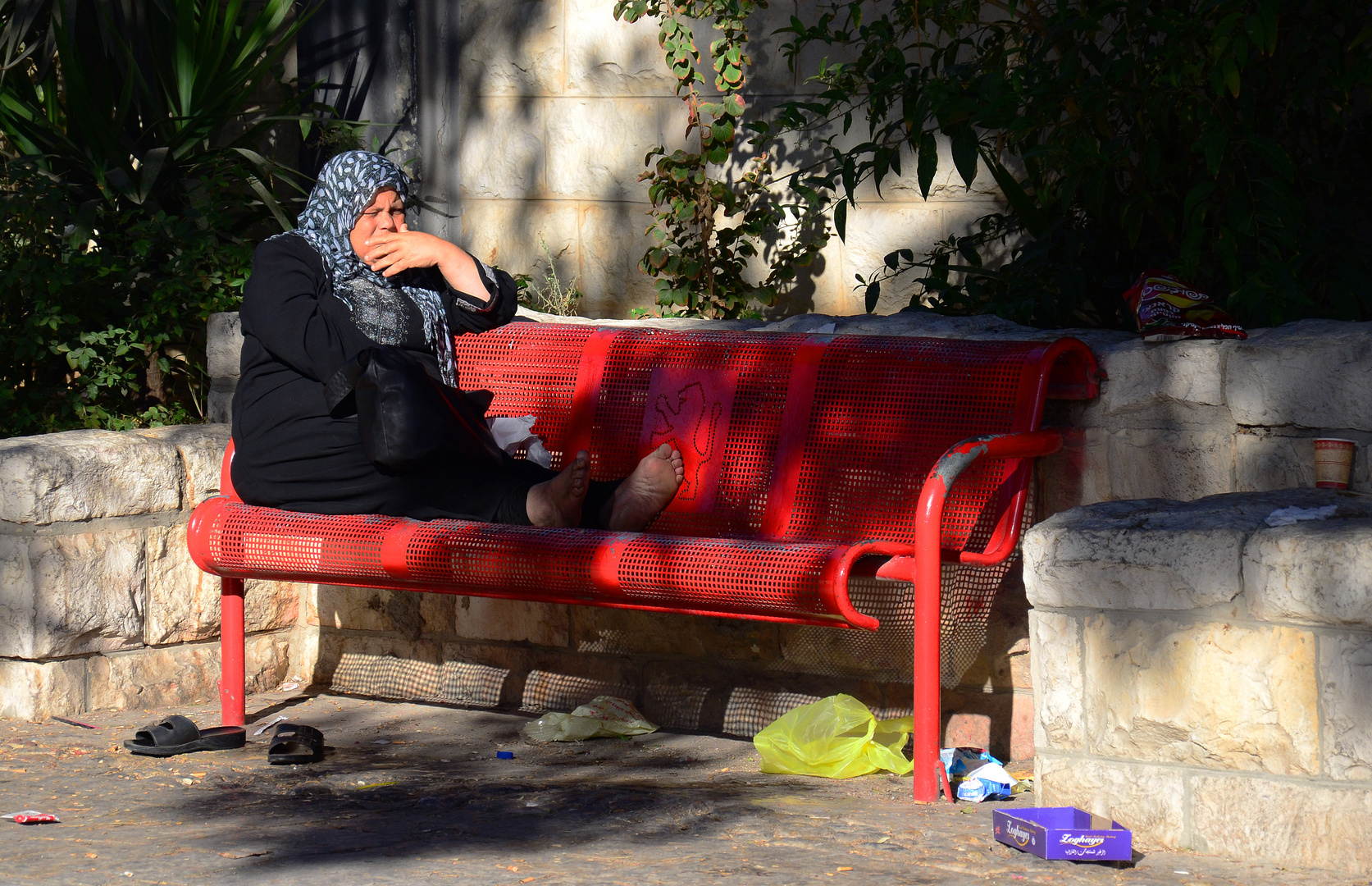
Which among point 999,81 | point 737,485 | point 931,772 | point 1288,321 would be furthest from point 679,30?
point 931,772

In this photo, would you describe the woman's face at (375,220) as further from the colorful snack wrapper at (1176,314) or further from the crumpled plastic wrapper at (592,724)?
the colorful snack wrapper at (1176,314)

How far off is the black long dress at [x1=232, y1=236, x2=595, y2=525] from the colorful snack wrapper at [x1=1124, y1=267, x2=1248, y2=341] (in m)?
1.31

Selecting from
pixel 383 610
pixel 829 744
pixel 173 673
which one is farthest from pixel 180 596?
pixel 829 744

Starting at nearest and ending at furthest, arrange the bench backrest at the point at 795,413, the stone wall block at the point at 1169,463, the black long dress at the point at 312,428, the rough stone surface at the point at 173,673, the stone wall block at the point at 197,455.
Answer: the stone wall block at the point at 1169,463
the bench backrest at the point at 795,413
the black long dress at the point at 312,428
the rough stone surface at the point at 173,673
the stone wall block at the point at 197,455

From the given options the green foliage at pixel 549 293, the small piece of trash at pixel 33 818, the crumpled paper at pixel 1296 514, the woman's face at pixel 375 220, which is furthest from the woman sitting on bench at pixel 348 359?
the green foliage at pixel 549 293

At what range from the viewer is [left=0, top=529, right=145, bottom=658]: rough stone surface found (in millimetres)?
3836

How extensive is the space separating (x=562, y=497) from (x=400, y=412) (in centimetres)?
42

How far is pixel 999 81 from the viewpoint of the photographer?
376 cm

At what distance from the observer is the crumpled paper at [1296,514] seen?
266 cm

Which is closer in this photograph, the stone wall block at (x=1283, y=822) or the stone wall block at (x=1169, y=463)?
the stone wall block at (x=1283, y=822)

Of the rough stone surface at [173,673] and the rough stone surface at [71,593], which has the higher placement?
the rough stone surface at [71,593]

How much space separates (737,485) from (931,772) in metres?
0.93

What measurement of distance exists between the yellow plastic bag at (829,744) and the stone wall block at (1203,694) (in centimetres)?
62

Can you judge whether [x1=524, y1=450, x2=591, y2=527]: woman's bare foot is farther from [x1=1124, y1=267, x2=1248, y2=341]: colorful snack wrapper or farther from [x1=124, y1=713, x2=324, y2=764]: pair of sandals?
[x1=1124, y1=267, x2=1248, y2=341]: colorful snack wrapper
